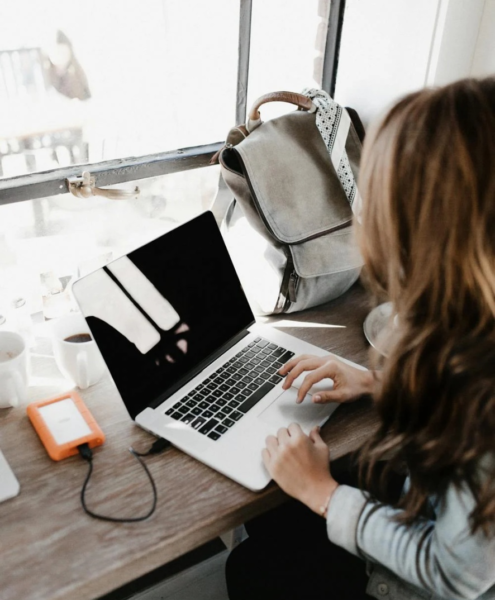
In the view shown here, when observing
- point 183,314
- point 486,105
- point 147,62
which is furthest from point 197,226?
point 486,105

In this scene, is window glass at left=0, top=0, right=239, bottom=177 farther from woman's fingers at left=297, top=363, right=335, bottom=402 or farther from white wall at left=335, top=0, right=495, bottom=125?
woman's fingers at left=297, top=363, right=335, bottom=402

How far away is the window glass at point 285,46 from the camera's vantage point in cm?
131

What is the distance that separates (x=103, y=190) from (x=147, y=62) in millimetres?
293

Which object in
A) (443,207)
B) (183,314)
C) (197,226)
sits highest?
(443,207)

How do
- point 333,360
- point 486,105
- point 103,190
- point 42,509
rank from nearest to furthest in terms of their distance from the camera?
1. point 486,105
2. point 42,509
3. point 333,360
4. point 103,190

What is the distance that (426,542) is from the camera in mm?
685

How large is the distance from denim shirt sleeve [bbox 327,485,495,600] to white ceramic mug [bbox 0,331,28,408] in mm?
497

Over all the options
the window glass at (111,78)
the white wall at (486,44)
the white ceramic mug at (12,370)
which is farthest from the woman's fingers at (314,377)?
the white wall at (486,44)

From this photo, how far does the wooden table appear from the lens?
656 mm

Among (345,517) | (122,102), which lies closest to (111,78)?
(122,102)

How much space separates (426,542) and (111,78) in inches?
38.5

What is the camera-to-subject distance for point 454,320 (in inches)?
25.1

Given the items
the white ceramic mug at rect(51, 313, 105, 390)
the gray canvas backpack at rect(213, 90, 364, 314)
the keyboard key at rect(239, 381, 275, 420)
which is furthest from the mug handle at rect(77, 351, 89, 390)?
the gray canvas backpack at rect(213, 90, 364, 314)

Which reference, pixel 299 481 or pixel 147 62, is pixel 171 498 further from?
pixel 147 62
